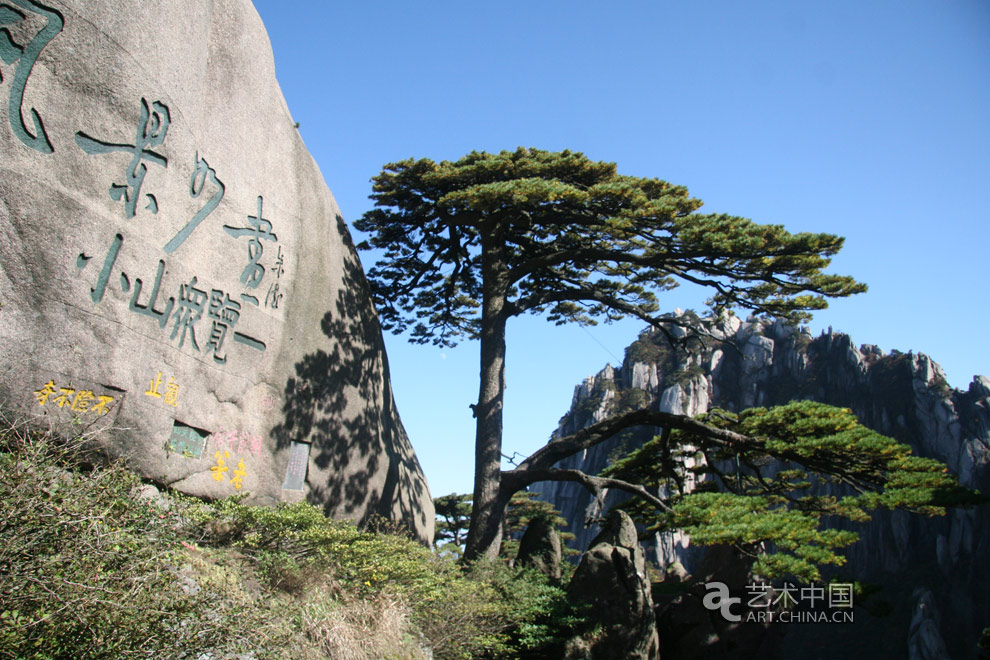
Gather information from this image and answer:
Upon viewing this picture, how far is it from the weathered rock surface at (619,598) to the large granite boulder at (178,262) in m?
3.18

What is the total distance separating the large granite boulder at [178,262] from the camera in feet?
17.3

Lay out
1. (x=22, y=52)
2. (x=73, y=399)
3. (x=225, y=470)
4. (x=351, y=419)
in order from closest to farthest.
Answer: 1. (x=22, y=52)
2. (x=73, y=399)
3. (x=225, y=470)
4. (x=351, y=419)

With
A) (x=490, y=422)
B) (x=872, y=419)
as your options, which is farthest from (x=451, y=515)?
(x=872, y=419)

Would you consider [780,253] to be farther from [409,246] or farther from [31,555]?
[31,555]

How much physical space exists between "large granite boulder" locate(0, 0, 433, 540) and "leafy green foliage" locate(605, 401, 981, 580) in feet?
14.8

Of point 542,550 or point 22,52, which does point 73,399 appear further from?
point 542,550

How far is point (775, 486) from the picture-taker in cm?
946

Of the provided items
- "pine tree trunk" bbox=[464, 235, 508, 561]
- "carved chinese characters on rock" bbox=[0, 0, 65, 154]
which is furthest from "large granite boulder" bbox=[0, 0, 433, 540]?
"pine tree trunk" bbox=[464, 235, 508, 561]

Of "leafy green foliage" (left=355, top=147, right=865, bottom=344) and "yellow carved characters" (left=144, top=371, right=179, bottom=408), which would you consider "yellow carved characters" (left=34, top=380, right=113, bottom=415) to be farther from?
"leafy green foliage" (left=355, top=147, right=865, bottom=344)

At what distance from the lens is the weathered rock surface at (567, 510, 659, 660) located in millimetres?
7562

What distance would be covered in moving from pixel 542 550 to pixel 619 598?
248cm

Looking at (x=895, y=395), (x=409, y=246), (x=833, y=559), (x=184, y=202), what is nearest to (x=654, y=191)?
(x=409, y=246)

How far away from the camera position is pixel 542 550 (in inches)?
401

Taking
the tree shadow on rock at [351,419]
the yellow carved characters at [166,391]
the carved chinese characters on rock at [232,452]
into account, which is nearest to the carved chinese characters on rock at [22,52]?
the yellow carved characters at [166,391]
